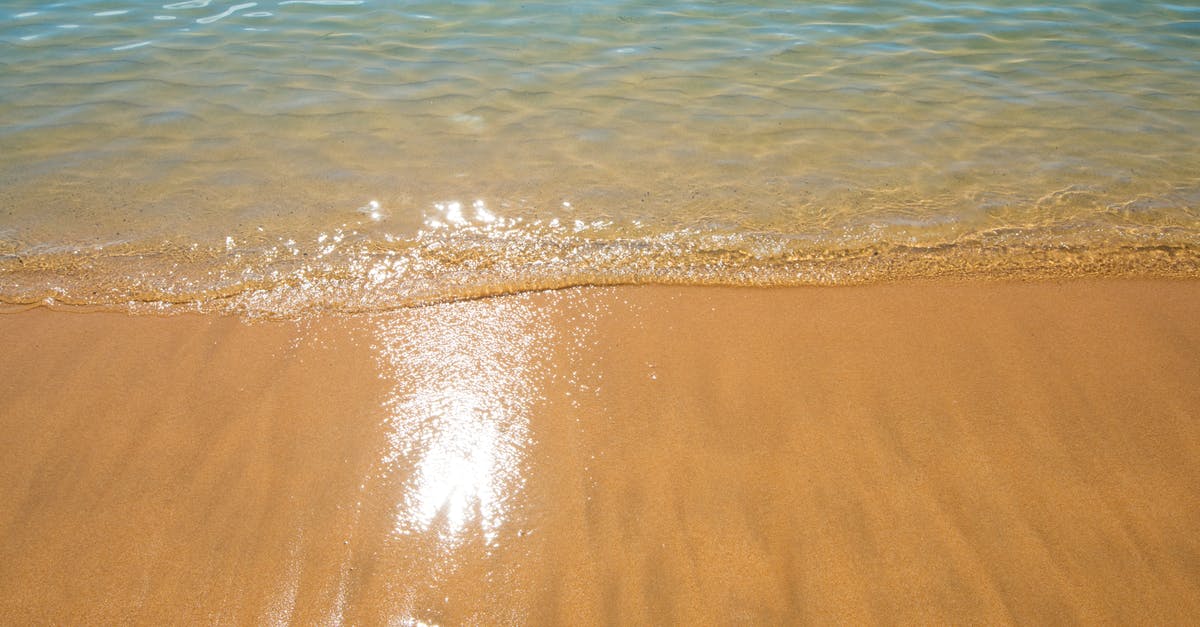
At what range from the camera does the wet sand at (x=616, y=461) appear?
6.71 ft

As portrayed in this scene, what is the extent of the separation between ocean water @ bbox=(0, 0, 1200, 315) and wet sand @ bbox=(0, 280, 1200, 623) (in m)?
0.35

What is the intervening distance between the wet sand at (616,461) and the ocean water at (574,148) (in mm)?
347

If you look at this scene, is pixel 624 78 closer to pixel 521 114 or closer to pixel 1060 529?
pixel 521 114

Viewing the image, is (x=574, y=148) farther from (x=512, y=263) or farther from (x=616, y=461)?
(x=616, y=461)

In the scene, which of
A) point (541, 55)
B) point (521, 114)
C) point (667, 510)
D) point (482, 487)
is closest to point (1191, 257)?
point (667, 510)

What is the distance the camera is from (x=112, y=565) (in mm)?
2096

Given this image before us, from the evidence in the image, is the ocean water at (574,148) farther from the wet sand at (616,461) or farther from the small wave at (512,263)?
the wet sand at (616,461)

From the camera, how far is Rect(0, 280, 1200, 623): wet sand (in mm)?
2045

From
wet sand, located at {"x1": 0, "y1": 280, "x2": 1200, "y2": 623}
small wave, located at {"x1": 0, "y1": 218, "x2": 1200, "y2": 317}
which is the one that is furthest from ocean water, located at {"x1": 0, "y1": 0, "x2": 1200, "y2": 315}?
wet sand, located at {"x1": 0, "y1": 280, "x2": 1200, "y2": 623}

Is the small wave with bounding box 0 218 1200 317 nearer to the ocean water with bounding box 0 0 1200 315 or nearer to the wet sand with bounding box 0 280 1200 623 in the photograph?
the ocean water with bounding box 0 0 1200 315

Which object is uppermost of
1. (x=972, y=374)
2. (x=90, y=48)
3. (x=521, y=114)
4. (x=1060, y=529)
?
(x=90, y=48)

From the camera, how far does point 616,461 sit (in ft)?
7.91

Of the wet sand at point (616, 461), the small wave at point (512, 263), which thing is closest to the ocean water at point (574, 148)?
the small wave at point (512, 263)

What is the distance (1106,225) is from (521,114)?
3.44 meters
